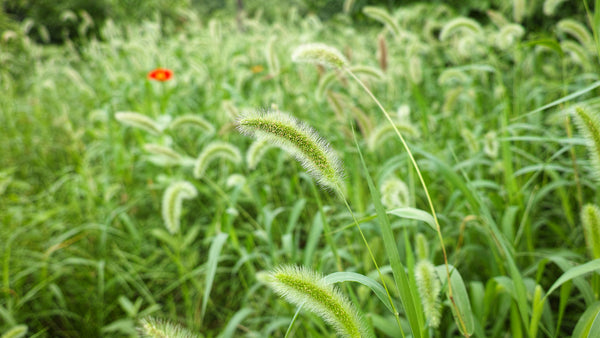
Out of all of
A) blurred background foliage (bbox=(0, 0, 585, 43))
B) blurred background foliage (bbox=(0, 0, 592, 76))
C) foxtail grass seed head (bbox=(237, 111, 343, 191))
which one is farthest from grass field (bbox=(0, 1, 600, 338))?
blurred background foliage (bbox=(0, 0, 585, 43))

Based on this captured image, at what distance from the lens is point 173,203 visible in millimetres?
1399

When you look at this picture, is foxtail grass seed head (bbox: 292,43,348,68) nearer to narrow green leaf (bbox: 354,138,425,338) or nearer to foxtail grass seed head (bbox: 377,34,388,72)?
narrow green leaf (bbox: 354,138,425,338)

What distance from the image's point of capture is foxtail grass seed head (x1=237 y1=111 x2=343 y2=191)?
692mm

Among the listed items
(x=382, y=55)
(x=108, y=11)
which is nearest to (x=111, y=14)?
(x=108, y=11)

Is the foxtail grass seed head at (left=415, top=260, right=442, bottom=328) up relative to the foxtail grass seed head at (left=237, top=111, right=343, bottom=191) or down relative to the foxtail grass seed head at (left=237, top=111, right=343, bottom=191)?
down

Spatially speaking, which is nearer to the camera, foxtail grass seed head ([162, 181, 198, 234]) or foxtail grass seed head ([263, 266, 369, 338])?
foxtail grass seed head ([263, 266, 369, 338])

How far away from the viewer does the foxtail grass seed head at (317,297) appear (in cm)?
61

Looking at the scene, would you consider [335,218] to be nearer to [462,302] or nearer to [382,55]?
[462,302]

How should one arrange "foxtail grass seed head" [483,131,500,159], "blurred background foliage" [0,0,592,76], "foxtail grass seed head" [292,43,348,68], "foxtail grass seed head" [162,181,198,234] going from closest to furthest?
"foxtail grass seed head" [292,43,348,68] → "foxtail grass seed head" [162,181,198,234] → "foxtail grass seed head" [483,131,500,159] → "blurred background foliage" [0,0,592,76]

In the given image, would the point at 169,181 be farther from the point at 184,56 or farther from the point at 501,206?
the point at 184,56

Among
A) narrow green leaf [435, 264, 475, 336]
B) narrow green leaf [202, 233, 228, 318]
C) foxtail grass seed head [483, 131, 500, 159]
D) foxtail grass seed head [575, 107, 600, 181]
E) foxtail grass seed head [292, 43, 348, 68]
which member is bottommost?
narrow green leaf [202, 233, 228, 318]

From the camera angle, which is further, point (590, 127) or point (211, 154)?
point (211, 154)

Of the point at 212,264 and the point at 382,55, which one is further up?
the point at 382,55

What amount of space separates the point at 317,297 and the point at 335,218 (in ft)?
3.61
